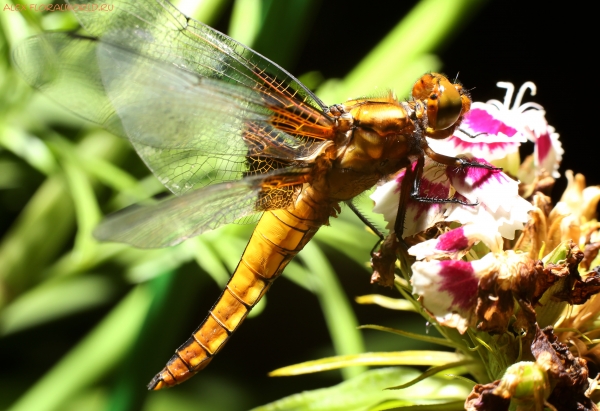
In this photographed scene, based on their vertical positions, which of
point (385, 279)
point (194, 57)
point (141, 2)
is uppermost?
point (141, 2)

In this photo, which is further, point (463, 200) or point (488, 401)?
point (463, 200)

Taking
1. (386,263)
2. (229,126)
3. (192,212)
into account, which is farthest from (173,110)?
(386,263)

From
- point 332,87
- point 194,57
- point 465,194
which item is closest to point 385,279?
point 465,194

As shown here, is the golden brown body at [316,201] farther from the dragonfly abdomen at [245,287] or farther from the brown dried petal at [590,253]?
A: the brown dried petal at [590,253]

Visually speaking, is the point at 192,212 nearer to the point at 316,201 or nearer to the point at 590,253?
the point at 316,201

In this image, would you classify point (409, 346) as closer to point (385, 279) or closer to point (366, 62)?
point (366, 62)

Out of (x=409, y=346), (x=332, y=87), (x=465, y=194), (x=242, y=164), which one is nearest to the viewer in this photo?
(x=465, y=194)
